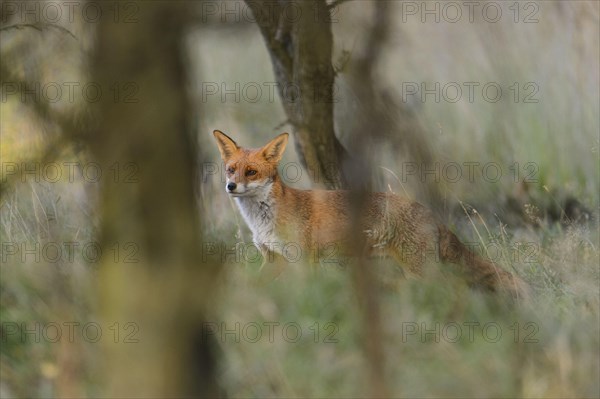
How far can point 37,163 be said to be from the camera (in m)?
2.35

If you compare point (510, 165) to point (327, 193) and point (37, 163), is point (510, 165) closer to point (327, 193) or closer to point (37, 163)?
point (327, 193)

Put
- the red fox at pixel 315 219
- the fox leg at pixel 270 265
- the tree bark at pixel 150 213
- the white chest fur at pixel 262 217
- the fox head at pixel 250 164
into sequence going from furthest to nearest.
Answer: the white chest fur at pixel 262 217
the fox head at pixel 250 164
the red fox at pixel 315 219
the fox leg at pixel 270 265
the tree bark at pixel 150 213

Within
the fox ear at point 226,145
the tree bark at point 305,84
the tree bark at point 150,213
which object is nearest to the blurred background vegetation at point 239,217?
the tree bark at point 150,213

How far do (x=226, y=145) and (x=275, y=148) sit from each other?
11.0 inches

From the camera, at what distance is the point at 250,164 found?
5.67 m

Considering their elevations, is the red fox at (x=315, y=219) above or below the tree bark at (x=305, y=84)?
below

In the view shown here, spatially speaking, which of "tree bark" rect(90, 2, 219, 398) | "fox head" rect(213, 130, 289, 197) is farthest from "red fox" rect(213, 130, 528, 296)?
"tree bark" rect(90, 2, 219, 398)

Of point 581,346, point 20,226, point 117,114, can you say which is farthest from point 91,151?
point 20,226

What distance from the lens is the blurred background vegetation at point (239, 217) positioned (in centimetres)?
231

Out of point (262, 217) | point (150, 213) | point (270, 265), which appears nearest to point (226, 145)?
point (262, 217)

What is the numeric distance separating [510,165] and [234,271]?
224cm

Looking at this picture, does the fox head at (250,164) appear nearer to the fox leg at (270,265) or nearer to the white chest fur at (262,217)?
the white chest fur at (262,217)

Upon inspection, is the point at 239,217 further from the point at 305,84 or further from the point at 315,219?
the point at 305,84

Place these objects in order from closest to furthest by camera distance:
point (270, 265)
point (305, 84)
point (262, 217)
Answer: point (270, 265)
point (262, 217)
point (305, 84)
